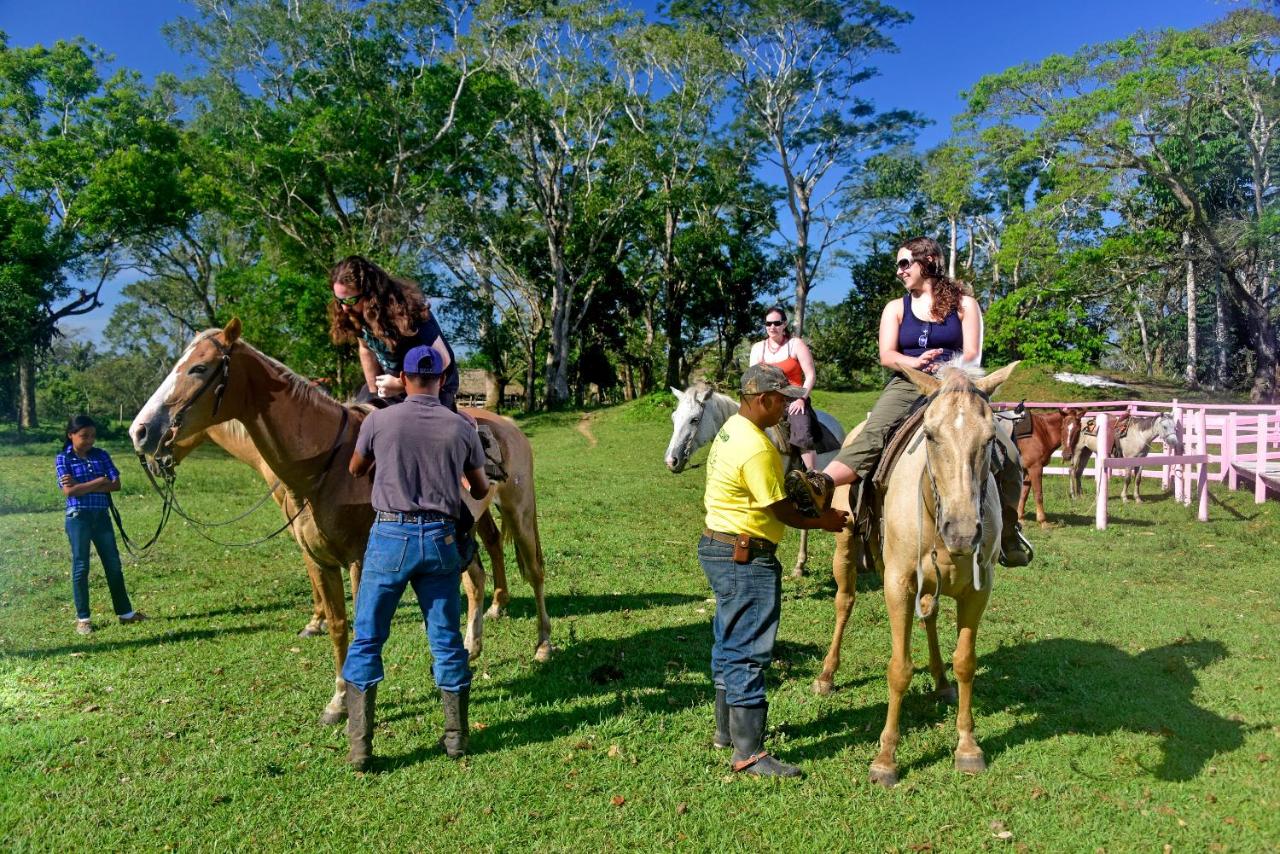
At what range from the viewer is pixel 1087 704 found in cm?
567

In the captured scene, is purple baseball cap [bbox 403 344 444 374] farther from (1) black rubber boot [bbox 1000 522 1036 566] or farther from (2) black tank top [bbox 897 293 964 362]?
(1) black rubber boot [bbox 1000 522 1036 566]

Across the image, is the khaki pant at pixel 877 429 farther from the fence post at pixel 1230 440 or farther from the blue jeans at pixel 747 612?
the fence post at pixel 1230 440

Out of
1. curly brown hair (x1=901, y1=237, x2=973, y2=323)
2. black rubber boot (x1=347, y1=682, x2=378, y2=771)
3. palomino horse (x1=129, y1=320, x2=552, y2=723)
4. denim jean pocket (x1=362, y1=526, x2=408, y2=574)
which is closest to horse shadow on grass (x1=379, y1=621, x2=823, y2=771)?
black rubber boot (x1=347, y1=682, x2=378, y2=771)

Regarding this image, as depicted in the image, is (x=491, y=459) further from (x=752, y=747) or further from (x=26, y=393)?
(x=26, y=393)

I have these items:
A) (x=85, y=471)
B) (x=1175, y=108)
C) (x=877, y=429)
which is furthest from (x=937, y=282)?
(x=1175, y=108)

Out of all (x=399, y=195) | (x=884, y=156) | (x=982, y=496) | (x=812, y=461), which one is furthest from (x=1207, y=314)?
(x=982, y=496)

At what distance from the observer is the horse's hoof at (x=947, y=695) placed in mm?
5715

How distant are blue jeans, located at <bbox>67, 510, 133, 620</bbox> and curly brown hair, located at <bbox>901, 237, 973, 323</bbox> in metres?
7.90

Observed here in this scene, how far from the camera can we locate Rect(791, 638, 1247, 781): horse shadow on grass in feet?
16.5

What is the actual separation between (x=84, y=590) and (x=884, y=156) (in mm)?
39740

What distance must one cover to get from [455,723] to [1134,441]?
15.3m

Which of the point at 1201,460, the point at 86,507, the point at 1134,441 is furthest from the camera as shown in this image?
the point at 1134,441

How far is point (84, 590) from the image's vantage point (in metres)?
7.50

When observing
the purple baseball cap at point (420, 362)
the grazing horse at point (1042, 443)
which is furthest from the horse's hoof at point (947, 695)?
the grazing horse at point (1042, 443)
